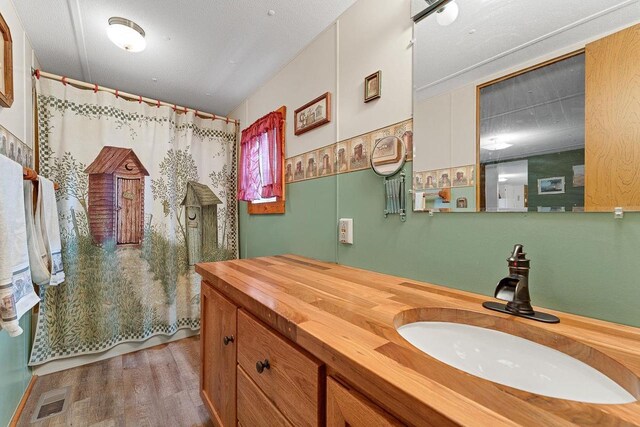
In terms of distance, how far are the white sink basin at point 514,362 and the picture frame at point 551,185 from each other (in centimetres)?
40

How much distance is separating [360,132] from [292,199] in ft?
2.30

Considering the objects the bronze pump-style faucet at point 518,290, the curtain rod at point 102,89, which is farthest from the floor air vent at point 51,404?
the bronze pump-style faucet at point 518,290

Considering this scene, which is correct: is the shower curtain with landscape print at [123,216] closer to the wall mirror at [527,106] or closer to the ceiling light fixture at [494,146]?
the wall mirror at [527,106]

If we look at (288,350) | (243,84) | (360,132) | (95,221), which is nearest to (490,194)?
(360,132)

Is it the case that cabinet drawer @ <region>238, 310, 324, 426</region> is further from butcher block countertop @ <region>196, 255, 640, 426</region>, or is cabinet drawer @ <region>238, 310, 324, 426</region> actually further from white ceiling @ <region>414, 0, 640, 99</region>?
white ceiling @ <region>414, 0, 640, 99</region>

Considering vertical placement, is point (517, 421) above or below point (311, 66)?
below

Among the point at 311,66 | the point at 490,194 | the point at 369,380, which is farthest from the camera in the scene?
the point at 311,66

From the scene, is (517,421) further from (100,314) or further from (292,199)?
(100,314)

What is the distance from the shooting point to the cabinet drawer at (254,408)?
0.72m

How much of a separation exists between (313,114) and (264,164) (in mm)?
615

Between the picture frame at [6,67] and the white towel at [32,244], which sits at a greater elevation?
the picture frame at [6,67]

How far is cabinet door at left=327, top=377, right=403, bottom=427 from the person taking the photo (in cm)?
43

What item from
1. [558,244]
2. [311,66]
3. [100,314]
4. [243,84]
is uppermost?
[243,84]

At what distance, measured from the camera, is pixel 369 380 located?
0.44 m
